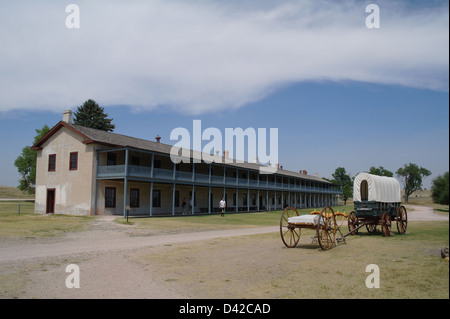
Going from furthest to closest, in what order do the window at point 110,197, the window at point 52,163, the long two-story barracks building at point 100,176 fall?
the window at point 52,163
the window at point 110,197
the long two-story barracks building at point 100,176

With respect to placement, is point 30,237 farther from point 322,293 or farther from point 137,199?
point 137,199

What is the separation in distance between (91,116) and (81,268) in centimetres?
6863

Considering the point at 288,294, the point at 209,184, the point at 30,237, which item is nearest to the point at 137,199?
the point at 209,184

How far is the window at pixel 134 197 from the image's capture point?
1219 inches

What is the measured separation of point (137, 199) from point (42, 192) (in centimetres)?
836

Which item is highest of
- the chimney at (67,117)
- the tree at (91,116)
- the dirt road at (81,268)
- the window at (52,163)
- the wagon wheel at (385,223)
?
the tree at (91,116)

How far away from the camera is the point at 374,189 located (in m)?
16.5

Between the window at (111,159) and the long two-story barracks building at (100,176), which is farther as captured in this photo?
the window at (111,159)

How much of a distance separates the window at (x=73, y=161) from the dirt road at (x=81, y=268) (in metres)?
15.5

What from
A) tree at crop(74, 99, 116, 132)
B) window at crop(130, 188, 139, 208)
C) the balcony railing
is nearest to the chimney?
the balcony railing

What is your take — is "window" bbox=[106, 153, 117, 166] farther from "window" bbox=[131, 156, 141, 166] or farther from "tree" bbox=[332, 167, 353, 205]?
"tree" bbox=[332, 167, 353, 205]

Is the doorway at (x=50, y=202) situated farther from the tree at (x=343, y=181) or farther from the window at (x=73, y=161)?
the tree at (x=343, y=181)

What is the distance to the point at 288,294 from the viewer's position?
6.48m

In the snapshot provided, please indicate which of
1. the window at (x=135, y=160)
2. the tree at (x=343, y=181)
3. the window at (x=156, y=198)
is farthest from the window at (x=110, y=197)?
the tree at (x=343, y=181)
